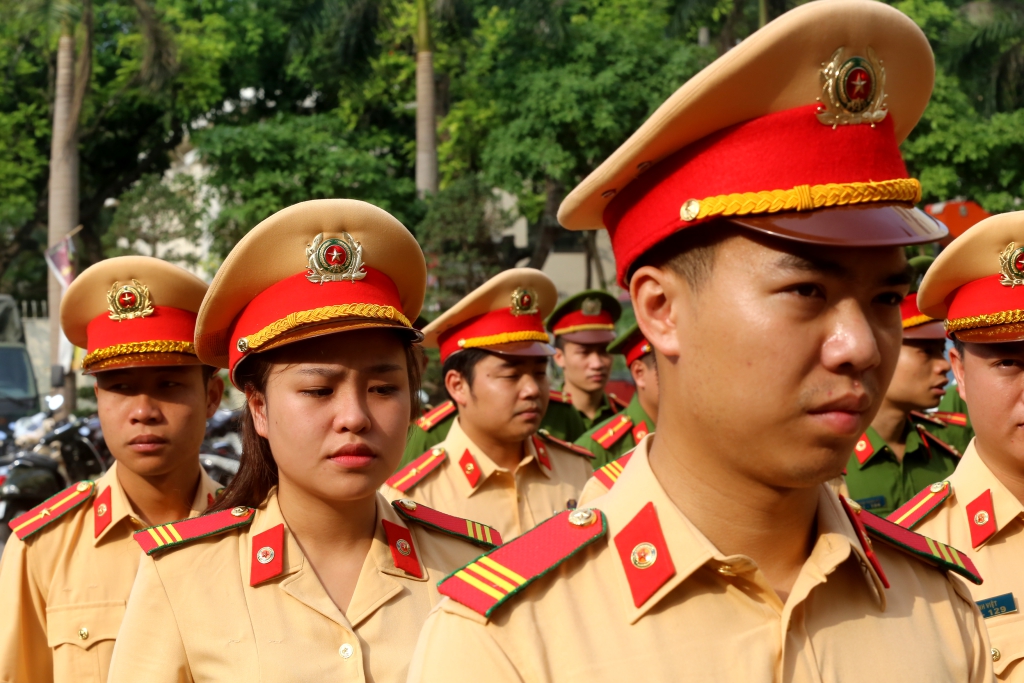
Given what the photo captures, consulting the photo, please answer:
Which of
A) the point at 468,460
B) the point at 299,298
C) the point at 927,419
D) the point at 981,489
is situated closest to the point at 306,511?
the point at 299,298

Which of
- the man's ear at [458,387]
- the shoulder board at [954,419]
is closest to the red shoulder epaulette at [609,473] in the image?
the man's ear at [458,387]

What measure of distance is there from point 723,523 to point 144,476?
111 inches

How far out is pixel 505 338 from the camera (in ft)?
18.7

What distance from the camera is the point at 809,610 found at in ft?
5.72

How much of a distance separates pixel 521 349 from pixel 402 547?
9.20 feet

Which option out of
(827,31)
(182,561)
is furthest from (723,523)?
(182,561)

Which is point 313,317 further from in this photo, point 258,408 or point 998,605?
point 998,605

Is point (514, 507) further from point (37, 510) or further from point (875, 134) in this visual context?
point (875, 134)

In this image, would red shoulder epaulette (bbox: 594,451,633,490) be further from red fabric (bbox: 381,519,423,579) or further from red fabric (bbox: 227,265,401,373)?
red fabric (bbox: 227,265,401,373)

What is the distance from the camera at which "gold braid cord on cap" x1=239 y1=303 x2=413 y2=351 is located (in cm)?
273

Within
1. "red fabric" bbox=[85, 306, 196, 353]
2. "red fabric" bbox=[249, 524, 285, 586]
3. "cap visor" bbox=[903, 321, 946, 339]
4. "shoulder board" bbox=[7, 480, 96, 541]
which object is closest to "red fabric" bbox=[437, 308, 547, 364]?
"cap visor" bbox=[903, 321, 946, 339]

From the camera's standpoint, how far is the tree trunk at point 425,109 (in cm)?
1942

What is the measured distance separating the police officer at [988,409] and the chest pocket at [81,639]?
2.60 m

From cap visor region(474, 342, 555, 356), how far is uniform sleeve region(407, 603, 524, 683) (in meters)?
3.93
